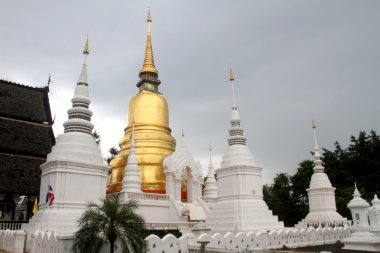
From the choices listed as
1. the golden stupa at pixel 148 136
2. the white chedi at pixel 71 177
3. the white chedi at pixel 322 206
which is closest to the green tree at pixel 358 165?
the white chedi at pixel 322 206

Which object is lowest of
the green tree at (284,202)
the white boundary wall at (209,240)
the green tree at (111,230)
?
the white boundary wall at (209,240)

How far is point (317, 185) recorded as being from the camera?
26.6 m

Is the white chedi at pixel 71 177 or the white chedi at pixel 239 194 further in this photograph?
the white chedi at pixel 239 194

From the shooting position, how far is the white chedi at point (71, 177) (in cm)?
1562

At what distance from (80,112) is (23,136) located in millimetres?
9250

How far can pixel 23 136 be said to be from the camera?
2559cm

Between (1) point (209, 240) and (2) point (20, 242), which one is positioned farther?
(2) point (20, 242)

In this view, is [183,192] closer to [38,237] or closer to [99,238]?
[38,237]

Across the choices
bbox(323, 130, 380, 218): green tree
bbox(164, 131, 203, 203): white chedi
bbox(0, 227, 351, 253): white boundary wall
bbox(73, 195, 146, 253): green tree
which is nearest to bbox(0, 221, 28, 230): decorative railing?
bbox(0, 227, 351, 253): white boundary wall

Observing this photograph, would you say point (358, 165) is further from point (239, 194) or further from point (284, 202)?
point (239, 194)

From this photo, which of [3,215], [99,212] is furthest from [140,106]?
[99,212]

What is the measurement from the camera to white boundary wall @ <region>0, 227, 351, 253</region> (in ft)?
37.5

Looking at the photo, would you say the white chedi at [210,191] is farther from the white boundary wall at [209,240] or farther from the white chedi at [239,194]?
the white boundary wall at [209,240]

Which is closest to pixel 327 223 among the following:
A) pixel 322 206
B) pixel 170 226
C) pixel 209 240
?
pixel 322 206
